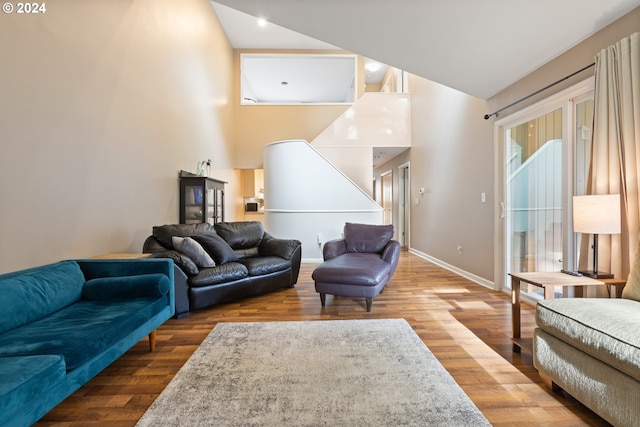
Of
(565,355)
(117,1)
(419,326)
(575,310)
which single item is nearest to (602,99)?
(575,310)

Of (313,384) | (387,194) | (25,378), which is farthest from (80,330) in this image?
(387,194)

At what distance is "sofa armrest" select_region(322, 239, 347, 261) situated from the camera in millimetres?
4008

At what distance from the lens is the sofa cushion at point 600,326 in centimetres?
129

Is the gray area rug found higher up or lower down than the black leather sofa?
lower down

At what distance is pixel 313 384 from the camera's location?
5.97ft

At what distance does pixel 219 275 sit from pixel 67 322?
1513 millimetres

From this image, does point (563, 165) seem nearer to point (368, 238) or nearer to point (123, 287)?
point (368, 238)

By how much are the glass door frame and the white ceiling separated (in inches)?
11.0

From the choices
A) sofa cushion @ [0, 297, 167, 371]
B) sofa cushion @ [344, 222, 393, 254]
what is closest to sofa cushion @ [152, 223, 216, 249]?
sofa cushion @ [0, 297, 167, 371]

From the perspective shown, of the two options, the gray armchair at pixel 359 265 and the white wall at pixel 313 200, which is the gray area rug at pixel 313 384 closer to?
the gray armchair at pixel 359 265

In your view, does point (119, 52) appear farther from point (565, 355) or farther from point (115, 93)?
point (565, 355)

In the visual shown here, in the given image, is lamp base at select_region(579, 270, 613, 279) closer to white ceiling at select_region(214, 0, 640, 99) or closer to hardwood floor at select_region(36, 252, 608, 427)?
hardwood floor at select_region(36, 252, 608, 427)

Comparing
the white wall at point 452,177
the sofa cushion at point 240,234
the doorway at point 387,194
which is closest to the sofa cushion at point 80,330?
the sofa cushion at point 240,234

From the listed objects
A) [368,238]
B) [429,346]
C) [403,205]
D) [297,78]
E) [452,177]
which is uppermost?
[297,78]
